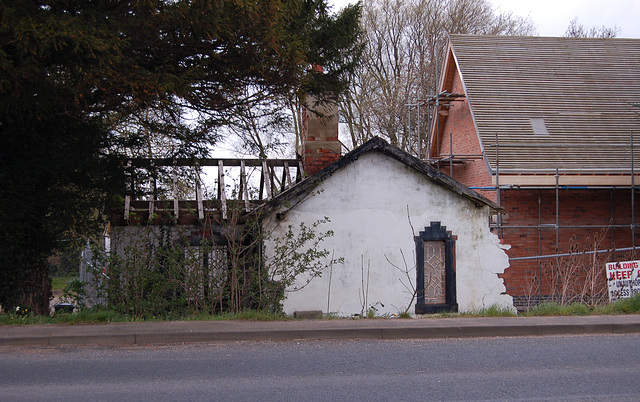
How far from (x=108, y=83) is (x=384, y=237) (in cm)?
698

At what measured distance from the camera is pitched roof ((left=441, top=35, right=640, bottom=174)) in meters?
18.6

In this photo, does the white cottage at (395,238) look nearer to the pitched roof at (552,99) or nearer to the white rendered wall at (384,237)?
the white rendered wall at (384,237)

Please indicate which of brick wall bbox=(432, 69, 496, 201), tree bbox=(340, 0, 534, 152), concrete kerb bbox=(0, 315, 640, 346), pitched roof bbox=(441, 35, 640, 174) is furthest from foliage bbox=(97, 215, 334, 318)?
tree bbox=(340, 0, 534, 152)

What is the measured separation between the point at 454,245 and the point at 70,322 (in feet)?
27.7

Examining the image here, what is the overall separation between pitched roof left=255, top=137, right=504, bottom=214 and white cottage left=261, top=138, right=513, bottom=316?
0.08ft

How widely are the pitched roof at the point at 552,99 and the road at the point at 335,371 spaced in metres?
10.00

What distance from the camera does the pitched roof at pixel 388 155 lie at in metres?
13.4

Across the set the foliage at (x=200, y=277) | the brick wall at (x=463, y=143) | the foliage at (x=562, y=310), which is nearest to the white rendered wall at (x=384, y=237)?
the foliage at (x=200, y=277)

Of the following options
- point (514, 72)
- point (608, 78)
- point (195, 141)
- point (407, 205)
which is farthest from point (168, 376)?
point (608, 78)

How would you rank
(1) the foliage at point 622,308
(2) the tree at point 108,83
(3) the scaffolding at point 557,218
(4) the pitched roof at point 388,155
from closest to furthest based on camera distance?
1. (2) the tree at point 108,83
2. (1) the foliage at point 622,308
3. (4) the pitched roof at point 388,155
4. (3) the scaffolding at point 557,218

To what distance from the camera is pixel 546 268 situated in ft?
60.7

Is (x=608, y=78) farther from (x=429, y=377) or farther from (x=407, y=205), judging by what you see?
(x=429, y=377)

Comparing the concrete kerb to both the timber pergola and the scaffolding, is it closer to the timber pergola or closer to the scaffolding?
the timber pergola

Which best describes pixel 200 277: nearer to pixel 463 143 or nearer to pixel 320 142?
pixel 320 142
